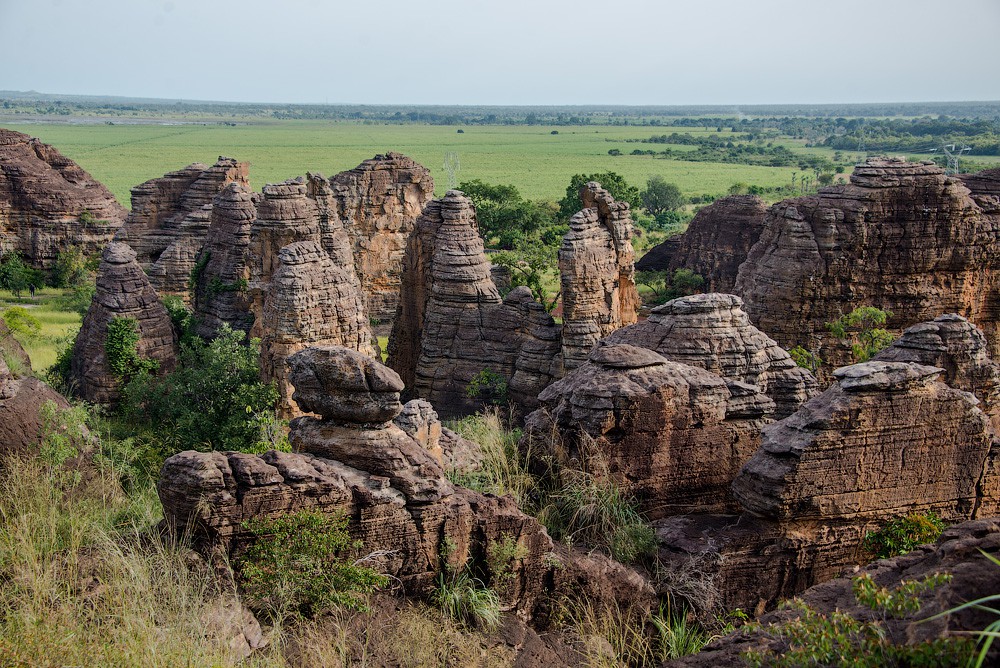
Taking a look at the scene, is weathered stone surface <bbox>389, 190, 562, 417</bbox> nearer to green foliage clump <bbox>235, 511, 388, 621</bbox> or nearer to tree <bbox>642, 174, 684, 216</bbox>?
green foliage clump <bbox>235, 511, 388, 621</bbox>

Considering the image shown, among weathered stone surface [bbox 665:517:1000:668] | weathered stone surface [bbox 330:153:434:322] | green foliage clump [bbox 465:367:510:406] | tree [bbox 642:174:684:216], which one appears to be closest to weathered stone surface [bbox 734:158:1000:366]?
green foliage clump [bbox 465:367:510:406]

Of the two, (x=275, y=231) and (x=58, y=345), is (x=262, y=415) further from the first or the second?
(x=58, y=345)

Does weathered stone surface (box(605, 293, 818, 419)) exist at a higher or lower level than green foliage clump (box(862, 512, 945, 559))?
higher

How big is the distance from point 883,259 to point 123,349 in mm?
18031

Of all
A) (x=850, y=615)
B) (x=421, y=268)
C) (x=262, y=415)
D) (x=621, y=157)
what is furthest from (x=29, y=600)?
(x=621, y=157)

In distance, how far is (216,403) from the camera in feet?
62.1

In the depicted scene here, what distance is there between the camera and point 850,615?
7.96 metres

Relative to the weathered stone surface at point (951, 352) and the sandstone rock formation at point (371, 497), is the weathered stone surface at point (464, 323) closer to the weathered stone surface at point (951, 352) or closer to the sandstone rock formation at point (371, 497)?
the weathered stone surface at point (951, 352)

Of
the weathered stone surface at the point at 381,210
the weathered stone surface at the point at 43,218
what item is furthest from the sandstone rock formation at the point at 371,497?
the weathered stone surface at the point at 43,218

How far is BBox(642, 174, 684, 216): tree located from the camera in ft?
280

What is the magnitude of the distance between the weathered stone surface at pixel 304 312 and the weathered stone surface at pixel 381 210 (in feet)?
54.3

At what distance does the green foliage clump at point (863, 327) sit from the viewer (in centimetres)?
1972

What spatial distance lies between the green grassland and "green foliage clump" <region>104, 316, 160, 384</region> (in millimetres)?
56884

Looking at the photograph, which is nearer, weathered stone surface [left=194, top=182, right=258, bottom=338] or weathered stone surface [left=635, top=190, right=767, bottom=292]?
weathered stone surface [left=194, top=182, right=258, bottom=338]
